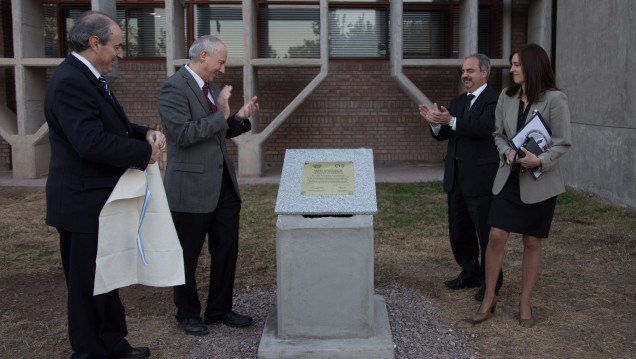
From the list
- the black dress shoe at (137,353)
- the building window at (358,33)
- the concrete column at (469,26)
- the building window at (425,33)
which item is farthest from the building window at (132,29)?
the black dress shoe at (137,353)

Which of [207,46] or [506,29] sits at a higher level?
[506,29]

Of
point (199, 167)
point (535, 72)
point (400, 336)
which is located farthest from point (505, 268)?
point (199, 167)

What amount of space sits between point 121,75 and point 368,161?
387 inches

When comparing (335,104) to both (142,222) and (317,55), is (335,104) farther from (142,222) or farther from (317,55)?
(142,222)

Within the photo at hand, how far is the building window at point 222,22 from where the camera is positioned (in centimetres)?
1300

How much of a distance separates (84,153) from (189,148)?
3.13 ft

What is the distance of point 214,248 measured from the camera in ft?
14.9

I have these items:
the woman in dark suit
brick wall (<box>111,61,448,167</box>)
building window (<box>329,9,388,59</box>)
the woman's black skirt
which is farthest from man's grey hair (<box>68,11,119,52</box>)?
building window (<box>329,9,388,59</box>)

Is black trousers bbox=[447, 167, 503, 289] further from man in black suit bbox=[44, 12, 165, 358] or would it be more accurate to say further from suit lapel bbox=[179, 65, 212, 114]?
man in black suit bbox=[44, 12, 165, 358]

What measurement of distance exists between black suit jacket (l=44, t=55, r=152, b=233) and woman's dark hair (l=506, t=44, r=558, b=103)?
Answer: 8.33 feet

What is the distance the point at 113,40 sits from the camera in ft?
11.7

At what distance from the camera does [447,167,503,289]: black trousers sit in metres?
5.04

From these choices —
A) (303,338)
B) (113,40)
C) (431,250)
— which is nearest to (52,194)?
(113,40)

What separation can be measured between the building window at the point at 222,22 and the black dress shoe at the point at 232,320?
9.13m
